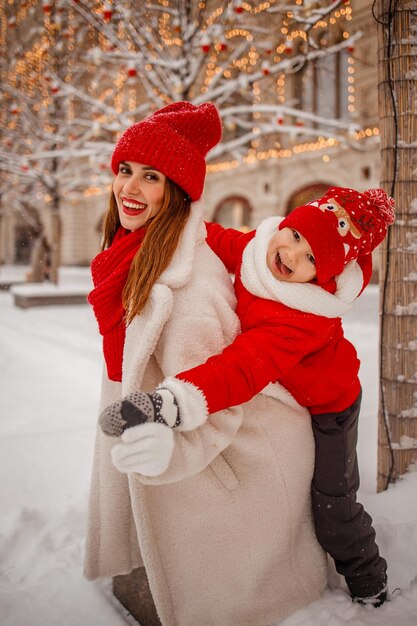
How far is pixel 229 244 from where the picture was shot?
209 cm

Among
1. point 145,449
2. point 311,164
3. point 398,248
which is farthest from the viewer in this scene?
point 311,164

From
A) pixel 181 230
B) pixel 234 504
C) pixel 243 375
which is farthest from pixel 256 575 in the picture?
pixel 181 230

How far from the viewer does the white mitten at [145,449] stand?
1.27 metres

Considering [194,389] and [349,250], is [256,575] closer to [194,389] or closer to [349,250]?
[194,389]

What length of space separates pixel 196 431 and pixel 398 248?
1.53 meters

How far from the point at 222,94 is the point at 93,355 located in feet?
15.0

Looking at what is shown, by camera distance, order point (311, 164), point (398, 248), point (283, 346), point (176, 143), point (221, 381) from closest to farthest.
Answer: point (221, 381) → point (283, 346) → point (176, 143) → point (398, 248) → point (311, 164)

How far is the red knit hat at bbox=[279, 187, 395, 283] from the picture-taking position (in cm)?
162

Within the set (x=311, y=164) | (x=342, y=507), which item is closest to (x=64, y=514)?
(x=342, y=507)

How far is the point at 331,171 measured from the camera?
1619 cm

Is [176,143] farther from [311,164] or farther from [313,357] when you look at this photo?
[311,164]

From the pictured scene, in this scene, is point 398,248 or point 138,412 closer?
point 138,412

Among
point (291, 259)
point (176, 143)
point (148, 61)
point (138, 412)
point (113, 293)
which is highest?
point (148, 61)

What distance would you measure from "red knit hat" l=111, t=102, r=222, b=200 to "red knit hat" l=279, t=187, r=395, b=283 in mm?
410
